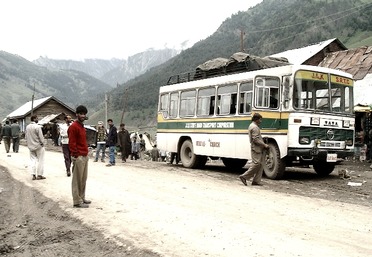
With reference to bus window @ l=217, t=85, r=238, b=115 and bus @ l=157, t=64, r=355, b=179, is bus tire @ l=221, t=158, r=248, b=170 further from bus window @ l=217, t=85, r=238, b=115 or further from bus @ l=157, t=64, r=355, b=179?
bus window @ l=217, t=85, r=238, b=115

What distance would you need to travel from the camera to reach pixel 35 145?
12.2 m

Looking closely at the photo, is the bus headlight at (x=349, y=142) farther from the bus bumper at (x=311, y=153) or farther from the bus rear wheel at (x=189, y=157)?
the bus rear wheel at (x=189, y=157)

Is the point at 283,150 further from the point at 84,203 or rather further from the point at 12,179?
the point at 12,179

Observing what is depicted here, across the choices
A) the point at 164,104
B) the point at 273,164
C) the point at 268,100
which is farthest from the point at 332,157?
the point at 164,104

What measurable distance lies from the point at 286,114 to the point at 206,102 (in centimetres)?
392

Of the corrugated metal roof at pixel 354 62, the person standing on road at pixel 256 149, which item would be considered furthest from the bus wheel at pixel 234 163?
the corrugated metal roof at pixel 354 62

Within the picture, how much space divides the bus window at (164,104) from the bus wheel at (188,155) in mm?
1780

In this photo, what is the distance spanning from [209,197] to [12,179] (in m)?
6.98

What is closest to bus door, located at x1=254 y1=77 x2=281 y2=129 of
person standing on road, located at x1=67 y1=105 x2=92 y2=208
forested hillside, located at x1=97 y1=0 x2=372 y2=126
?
person standing on road, located at x1=67 y1=105 x2=92 y2=208

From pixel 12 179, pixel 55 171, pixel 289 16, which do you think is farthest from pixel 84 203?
pixel 289 16

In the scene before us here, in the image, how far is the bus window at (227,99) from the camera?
1355 centimetres

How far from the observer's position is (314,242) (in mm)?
5527

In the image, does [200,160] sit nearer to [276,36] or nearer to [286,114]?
[286,114]

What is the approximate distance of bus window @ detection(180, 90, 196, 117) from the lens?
1571 centimetres
